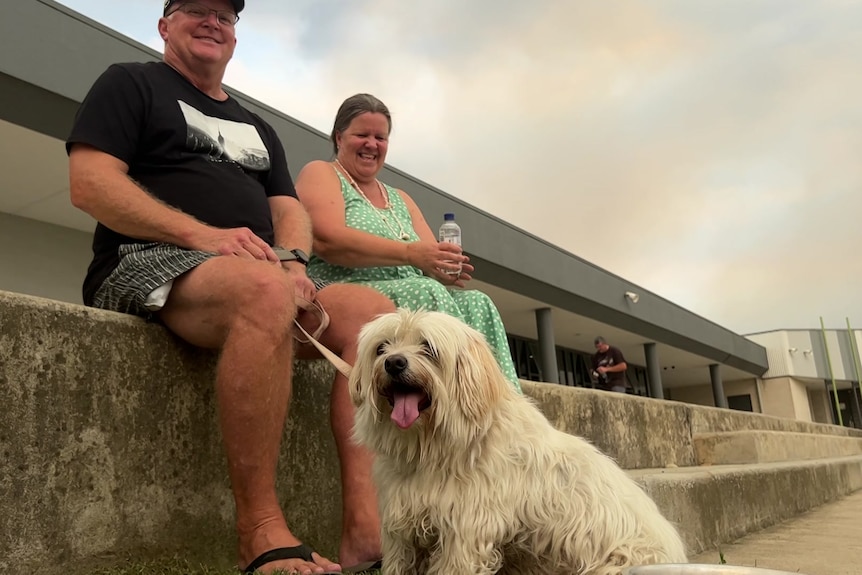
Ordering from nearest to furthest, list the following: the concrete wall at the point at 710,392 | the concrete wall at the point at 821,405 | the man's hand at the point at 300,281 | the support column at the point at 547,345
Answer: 1. the man's hand at the point at 300,281
2. the support column at the point at 547,345
3. the concrete wall at the point at 710,392
4. the concrete wall at the point at 821,405

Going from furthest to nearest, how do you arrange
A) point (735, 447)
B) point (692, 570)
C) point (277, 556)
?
point (735, 447), point (277, 556), point (692, 570)

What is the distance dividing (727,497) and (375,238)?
10.0ft

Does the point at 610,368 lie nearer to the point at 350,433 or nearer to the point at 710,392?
the point at 350,433

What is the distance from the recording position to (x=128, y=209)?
2277mm

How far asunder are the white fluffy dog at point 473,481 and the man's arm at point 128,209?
74 centimetres

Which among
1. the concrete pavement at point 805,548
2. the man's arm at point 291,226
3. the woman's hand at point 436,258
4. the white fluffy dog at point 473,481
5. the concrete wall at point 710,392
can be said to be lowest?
the concrete pavement at point 805,548

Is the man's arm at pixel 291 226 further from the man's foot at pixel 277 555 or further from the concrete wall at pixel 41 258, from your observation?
the concrete wall at pixel 41 258

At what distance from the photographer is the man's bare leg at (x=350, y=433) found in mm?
2410

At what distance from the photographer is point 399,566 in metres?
1.95

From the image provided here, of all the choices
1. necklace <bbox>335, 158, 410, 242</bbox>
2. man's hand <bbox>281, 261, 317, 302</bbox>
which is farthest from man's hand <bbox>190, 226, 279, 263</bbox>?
necklace <bbox>335, 158, 410, 242</bbox>

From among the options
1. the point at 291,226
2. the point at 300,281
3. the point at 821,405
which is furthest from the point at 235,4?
the point at 821,405

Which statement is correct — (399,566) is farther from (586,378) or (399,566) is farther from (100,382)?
(586,378)

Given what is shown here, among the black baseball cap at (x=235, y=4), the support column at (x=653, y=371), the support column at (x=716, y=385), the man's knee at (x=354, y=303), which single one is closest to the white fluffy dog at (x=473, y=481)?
the man's knee at (x=354, y=303)

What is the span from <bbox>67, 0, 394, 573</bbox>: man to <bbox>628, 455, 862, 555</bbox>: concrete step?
189 centimetres
